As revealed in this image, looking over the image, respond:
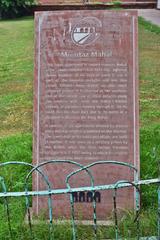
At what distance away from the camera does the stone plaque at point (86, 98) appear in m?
3.83

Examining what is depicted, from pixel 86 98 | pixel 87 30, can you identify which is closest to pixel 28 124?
pixel 86 98

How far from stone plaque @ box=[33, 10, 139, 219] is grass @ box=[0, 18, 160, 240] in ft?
0.82

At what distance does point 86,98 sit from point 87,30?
43 cm

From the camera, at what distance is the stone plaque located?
3.83 metres

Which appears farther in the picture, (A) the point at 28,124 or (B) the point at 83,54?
(A) the point at 28,124

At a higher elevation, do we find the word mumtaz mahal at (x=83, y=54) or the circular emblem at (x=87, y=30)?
the circular emblem at (x=87, y=30)

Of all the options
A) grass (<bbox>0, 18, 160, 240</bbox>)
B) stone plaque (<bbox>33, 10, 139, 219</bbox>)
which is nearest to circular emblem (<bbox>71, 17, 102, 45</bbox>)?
stone plaque (<bbox>33, 10, 139, 219</bbox>)

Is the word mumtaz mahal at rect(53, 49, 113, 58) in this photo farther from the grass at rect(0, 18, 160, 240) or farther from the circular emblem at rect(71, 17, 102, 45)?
the grass at rect(0, 18, 160, 240)

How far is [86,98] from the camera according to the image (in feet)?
12.8

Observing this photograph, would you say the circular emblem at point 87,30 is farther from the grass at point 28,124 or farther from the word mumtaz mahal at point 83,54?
the grass at point 28,124

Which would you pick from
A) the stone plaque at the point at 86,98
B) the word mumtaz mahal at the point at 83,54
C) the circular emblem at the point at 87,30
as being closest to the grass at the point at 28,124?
the stone plaque at the point at 86,98

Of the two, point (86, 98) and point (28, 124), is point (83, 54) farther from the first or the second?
point (28, 124)

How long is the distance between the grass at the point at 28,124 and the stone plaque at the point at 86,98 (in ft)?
0.82

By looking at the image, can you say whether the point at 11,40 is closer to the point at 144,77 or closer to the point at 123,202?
the point at 144,77
